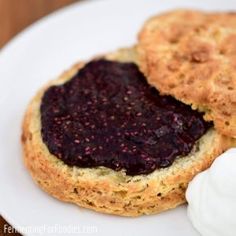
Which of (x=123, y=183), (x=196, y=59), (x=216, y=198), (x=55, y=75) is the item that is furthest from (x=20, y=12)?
(x=216, y=198)

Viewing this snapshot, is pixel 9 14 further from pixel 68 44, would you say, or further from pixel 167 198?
pixel 167 198

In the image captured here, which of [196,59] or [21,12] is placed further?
[21,12]

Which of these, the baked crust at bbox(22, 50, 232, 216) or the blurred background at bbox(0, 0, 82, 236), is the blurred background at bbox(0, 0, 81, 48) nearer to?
the blurred background at bbox(0, 0, 82, 236)

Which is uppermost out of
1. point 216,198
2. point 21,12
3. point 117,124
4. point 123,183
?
point 21,12

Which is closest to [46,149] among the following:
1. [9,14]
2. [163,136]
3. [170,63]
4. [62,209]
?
[62,209]

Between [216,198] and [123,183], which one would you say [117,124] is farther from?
[216,198]

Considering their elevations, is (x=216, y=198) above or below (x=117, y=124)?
below
